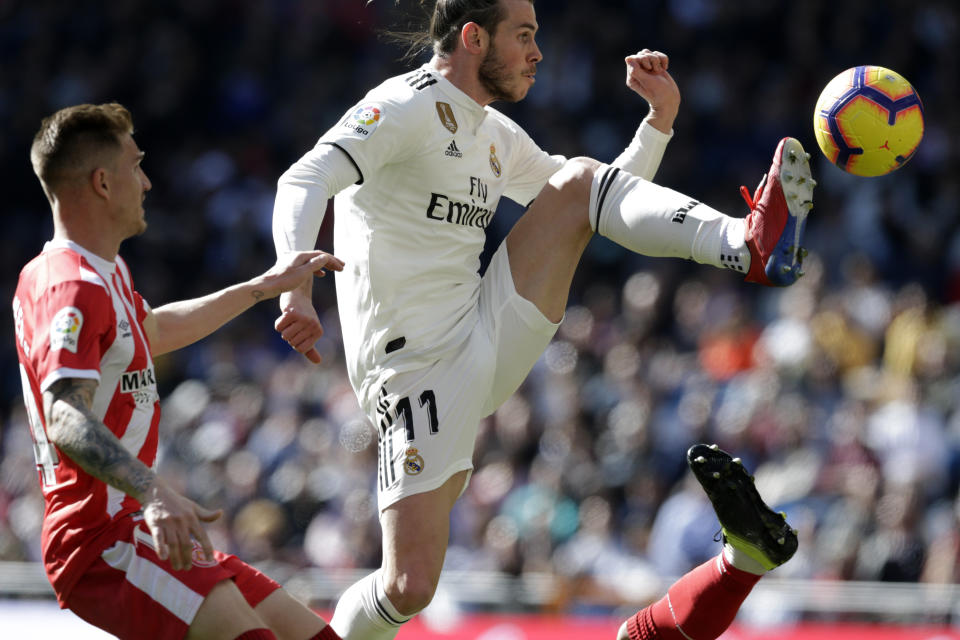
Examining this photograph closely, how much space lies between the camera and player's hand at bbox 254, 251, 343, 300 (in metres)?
4.40

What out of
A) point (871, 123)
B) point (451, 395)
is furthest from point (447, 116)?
point (871, 123)

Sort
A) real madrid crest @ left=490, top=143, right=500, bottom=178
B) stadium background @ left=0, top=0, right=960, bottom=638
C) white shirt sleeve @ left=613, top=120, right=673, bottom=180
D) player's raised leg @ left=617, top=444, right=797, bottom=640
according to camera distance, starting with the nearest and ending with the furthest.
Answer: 1. player's raised leg @ left=617, top=444, right=797, bottom=640
2. real madrid crest @ left=490, top=143, right=500, bottom=178
3. white shirt sleeve @ left=613, top=120, right=673, bottom=180
4. stadium background @ left=0, top=0, right=960, bottom=638

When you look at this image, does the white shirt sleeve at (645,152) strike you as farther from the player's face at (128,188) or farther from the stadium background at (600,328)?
the stadium background at (600,328)

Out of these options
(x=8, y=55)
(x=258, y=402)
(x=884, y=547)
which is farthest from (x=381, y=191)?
(x=8, y=55)

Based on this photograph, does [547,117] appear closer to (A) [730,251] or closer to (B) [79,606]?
(A) [730,251]

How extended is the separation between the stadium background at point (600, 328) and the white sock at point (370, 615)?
338 cm

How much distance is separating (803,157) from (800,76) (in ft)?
27.9

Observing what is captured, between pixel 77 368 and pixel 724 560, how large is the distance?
2.46 metres

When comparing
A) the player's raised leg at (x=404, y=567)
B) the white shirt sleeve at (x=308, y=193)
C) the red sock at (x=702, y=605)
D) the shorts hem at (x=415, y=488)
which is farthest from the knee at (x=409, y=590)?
the white shirt sleeve at (x=308, y=193)

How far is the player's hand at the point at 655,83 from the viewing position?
212 inches

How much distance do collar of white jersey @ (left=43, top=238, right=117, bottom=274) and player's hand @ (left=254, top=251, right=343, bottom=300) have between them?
0.47 m

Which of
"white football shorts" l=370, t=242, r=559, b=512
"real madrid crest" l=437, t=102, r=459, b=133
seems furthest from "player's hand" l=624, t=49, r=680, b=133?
"white football shorts" l=370, t=242, r=559, b=512

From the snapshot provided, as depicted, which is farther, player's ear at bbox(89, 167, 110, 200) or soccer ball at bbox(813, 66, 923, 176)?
soccer ball at bbox(813, 66, 923, 176)

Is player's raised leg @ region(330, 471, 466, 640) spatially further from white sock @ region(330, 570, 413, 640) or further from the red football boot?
the red football boot
